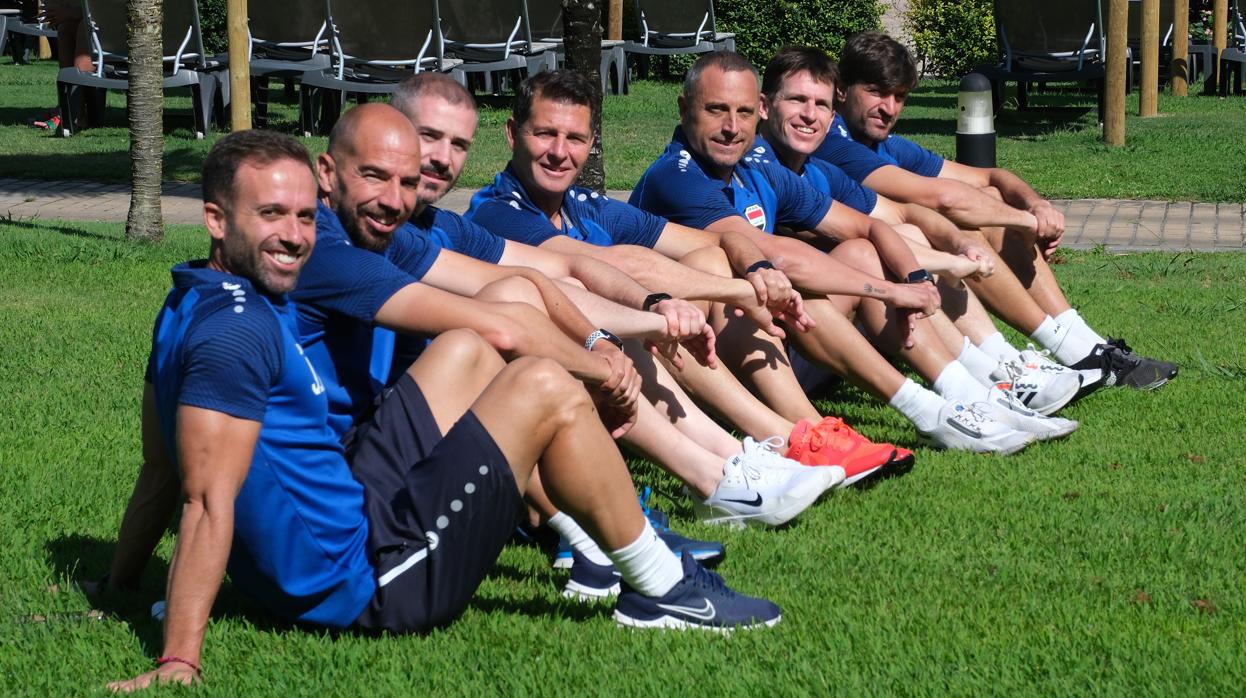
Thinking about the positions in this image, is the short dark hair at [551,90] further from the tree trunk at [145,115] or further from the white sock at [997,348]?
the tree trunk at [145,115]

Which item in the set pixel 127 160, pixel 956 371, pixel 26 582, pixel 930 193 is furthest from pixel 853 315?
pixel 127 160

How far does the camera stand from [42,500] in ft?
16.6

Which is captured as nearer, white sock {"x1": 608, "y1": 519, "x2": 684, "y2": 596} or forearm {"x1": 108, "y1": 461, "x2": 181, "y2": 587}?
white sock {"x1": 608, "y1": 519, "x2": 684, "y2": 596}

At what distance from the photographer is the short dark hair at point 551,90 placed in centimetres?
552

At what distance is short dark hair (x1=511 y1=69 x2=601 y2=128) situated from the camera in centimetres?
552

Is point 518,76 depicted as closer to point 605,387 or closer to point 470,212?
point 470,212

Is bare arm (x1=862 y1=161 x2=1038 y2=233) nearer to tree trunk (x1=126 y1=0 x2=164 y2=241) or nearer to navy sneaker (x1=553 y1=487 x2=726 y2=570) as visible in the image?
navy sneaker (x1=553 y1=487 x2=726 y2=570)

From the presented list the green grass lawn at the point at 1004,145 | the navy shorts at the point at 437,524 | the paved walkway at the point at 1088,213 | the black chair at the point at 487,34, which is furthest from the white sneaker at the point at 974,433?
the black chair at the point at 487,34

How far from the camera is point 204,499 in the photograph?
331 cm

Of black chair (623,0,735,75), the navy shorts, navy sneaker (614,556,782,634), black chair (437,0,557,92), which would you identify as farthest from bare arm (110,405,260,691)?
black chair (623,0,735,75)

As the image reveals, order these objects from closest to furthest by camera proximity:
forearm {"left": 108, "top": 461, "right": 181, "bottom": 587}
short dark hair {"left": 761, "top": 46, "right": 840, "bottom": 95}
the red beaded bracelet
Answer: the red beaded bracelet → forearm {"left": 108, "top": 461, "right": 181, "bottom": 587} → short dark hair {"left": 761, "top": 46, "right": 840, "bottom": 95}

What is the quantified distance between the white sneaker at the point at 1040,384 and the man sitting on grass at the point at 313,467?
281 centimetres

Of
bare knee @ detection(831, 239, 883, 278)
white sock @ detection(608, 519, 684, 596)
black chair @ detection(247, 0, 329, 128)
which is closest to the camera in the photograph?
white sock @ detection(608, 519, 684, 596)

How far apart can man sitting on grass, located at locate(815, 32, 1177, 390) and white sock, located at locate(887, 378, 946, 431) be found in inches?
36.1
